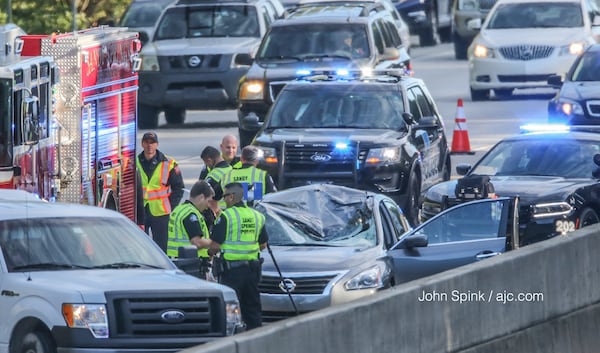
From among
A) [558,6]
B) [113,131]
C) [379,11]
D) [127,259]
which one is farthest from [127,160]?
[558,6]

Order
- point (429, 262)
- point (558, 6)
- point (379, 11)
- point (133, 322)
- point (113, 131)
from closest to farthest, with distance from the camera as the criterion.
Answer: point (133, 322) → point (429, 262) → point (113, 131) → point (379, 11) → point (558, 6)

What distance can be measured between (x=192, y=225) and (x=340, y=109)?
23.8 ft

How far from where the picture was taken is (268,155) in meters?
20.7

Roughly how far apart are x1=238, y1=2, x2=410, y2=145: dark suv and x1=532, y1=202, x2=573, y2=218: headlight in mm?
9123

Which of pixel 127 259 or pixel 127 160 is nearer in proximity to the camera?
pixel 127 259

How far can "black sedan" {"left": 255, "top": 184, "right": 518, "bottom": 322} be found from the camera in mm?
14888

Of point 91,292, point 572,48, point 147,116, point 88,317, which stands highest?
point 91,292

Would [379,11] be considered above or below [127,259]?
below

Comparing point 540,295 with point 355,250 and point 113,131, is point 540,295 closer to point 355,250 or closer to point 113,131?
point 355,250

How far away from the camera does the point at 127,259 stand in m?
12.6

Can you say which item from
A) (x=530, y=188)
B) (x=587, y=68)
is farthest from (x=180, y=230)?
(x=587, y=68)

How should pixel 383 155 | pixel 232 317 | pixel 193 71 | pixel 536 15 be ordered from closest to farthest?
pixel 232 317 → pixel 383 155 → pixel 193 71 → pixel 536 15

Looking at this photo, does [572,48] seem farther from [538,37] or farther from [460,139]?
[460,139]

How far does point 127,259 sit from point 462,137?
601 inches
